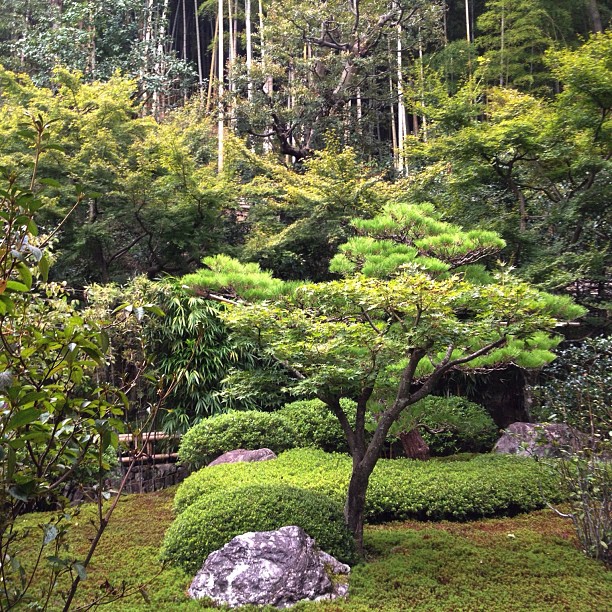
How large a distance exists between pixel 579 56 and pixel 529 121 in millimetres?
727

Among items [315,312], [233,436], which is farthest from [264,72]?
[315,312]

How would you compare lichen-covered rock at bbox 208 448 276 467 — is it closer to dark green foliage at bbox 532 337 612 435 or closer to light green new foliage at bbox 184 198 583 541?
light green new foliage at bbox 184 198 583 541

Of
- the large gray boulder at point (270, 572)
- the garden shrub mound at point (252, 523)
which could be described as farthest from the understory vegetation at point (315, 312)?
the large gray boulder at point (270, 572)

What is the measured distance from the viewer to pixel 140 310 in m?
1.14

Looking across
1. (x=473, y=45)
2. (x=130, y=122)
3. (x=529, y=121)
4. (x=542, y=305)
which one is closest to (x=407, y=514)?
(x=542, y=305)

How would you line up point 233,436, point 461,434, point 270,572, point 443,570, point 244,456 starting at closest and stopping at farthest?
point 270,572 → point 443,570 → point 244,456 → point 233,436 → point 461,434

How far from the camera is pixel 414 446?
5.22 metres

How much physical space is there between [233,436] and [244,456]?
1.00 ft

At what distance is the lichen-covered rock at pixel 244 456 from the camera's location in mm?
4827

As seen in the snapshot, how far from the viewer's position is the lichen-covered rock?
15.8 ft

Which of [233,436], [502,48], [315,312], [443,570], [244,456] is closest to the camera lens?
[443,570]

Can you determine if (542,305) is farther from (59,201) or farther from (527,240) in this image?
(59,201)

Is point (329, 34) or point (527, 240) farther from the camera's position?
point (329, 34)

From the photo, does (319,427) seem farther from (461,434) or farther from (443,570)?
(443,570)
